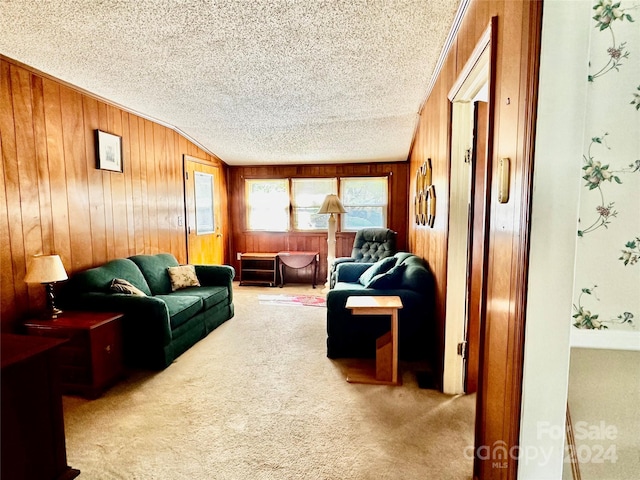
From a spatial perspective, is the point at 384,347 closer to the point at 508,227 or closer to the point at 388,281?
the point at 388,281

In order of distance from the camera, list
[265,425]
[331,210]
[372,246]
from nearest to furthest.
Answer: [265,425]
[372,246]
[331,210]

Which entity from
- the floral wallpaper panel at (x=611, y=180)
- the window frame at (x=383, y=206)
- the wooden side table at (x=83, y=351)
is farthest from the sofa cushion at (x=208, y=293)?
the floral wallpaper panel at (x=611, y=180)

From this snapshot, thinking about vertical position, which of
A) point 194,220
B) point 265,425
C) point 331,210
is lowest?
point 265,425

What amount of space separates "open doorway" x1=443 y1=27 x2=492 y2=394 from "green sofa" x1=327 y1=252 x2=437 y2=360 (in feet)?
1.39

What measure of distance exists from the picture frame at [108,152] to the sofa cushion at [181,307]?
1.43 m

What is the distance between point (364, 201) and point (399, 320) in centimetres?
332

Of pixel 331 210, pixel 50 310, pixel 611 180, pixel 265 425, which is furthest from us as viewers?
pixel 331 210

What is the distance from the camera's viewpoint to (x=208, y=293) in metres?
3.50

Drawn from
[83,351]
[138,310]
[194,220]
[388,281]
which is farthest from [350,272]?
[83,351]

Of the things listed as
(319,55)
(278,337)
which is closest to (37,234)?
(278,337)

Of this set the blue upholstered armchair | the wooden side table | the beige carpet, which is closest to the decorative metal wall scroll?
the blue upholstered armchair

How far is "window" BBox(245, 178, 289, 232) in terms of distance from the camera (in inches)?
235

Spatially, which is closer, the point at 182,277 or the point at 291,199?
the point at 182,277

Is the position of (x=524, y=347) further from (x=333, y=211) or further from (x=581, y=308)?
(x=333, y=211)
